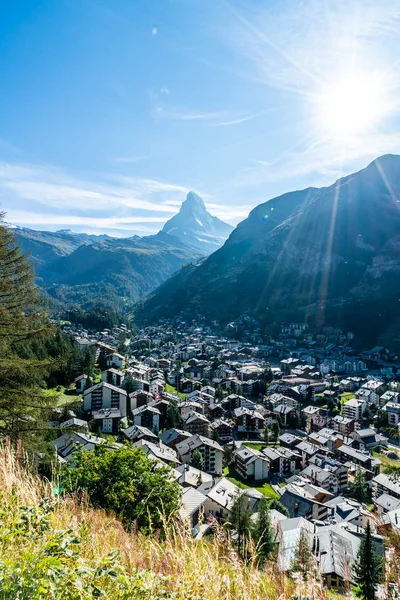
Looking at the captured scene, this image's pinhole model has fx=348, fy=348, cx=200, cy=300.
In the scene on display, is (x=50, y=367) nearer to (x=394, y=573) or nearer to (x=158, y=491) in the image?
(x=158, y=491)

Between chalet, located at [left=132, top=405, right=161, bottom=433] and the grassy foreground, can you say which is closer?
the grassy foreground

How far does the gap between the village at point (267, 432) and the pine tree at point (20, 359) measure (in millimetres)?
1506

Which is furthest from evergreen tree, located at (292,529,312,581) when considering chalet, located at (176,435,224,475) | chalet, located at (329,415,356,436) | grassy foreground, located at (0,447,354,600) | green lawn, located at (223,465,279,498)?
chalet, located at (329,415,356,436)

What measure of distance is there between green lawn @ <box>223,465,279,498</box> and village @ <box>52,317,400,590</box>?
17 centimetres

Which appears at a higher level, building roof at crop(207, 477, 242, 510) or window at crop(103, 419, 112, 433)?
building roof at crop(207, 477, 242, 510)

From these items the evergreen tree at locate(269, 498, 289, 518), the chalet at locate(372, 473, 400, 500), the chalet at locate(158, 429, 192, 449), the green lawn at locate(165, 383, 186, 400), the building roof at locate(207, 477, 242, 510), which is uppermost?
the building roof at locate(207, 477, 242, 510)

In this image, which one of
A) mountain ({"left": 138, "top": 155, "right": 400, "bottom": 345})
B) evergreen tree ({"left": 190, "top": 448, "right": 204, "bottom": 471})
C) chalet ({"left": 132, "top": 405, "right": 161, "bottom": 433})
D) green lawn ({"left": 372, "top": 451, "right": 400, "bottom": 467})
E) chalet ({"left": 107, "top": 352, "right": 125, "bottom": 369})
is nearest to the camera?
evergreen tree ({"left": 190, "top": 448, "right": 204, "bottom": 471})

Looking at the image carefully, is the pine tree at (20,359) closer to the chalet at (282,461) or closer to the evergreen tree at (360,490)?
the evergreen tree at (360,490)

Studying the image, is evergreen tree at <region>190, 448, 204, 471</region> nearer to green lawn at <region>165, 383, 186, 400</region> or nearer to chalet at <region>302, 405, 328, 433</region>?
chalet at <region>302, 405, 328, 433</region>

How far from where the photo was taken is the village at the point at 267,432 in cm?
2714

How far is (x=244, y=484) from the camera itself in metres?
39.6

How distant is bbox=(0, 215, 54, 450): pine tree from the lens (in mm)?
12062

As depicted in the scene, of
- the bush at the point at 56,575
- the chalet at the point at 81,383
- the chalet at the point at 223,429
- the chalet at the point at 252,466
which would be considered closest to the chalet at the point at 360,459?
the chalet at the point at 252,466

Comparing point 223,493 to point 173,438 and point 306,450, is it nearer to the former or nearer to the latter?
point 173,438
